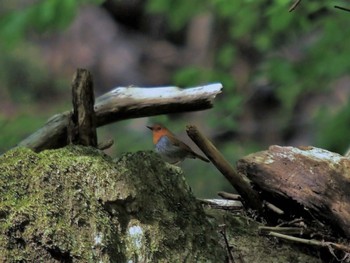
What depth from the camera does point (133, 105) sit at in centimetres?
253

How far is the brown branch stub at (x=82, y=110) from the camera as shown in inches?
93.5

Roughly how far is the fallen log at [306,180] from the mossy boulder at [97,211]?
268mm

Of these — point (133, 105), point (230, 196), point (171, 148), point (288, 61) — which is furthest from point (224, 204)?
point (288, 61)

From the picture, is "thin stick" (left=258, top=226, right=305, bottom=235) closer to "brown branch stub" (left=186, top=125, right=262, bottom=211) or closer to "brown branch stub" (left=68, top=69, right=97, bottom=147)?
"brown branch stub" (left=186, top=125, right=262, bottom=211)

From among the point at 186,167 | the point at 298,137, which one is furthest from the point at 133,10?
the point at 186,167

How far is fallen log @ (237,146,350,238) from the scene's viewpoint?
7.32ft

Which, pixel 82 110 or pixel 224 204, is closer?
pixel 82 110

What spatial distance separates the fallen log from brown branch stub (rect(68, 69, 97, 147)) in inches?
21.9

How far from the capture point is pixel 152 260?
6.53ft

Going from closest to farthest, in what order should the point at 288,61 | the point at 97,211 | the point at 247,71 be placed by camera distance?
the point at 97,211
the point at 288,61
the point at 247,71

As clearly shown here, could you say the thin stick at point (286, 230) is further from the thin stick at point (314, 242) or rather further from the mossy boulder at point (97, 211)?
the mossy boulder at point (97, 211)

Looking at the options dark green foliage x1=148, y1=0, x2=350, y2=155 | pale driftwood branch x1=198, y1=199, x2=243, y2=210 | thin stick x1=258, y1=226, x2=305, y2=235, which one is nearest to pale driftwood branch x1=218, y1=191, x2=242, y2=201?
pale driftwood branch x1=198, y1=199, x2=243, y2=210

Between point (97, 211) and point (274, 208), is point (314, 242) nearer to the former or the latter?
point (274, 208)

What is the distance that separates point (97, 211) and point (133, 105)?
25.4 inches
